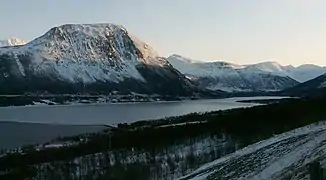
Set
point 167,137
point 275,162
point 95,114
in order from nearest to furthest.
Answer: point 275,162 < point 167,137 < point 95,114

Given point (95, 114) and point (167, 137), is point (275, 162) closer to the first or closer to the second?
point (167, 137)

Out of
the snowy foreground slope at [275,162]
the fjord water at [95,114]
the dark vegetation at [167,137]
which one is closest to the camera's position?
the snowy foreground slope at [275,162]

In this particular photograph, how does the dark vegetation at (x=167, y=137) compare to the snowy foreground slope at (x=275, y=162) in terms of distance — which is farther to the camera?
the dark vegetation at (x=167, y=137)

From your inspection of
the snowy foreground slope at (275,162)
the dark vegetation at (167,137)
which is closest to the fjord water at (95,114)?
the dark vegetation at (167,137)

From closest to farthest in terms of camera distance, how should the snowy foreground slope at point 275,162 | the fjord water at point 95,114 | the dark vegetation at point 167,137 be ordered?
the snowy foreground slope at point 275,162 < the dark vegetation at point 167,137 < the fjord water at point 95,114

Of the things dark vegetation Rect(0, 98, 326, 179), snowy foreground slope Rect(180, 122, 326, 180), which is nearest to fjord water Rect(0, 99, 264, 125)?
dark vegetation Rect(0, 98, 326, 179)

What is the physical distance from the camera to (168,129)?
177 ft

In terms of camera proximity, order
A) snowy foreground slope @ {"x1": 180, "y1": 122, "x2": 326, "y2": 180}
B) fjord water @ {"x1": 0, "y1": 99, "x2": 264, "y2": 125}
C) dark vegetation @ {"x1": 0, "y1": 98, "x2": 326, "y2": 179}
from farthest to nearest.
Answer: fjord water @ {"x1": 0, "y1": 99, "x2": 264, "y2": 125} → dark vegetation @ {"x1": 0, "y1": 98, "x2": 326, "y2": 179} → snowy foreground slope @ {"x1": 180, "y1": 122, "x2": 326, "y2": 180}

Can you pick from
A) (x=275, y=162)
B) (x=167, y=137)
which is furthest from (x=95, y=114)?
(x=275, y=162)

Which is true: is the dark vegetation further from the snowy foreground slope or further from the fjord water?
the fjord water

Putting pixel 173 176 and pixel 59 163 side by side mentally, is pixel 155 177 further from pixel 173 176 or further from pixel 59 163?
pixel 59 163

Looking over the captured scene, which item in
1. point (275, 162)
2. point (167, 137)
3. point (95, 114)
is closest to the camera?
point (275, 162)

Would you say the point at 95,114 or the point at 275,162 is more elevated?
the point at 95,114

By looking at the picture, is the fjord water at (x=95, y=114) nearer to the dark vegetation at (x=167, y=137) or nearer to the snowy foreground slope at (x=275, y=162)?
the dark vegetation at (x=167, y=137)
